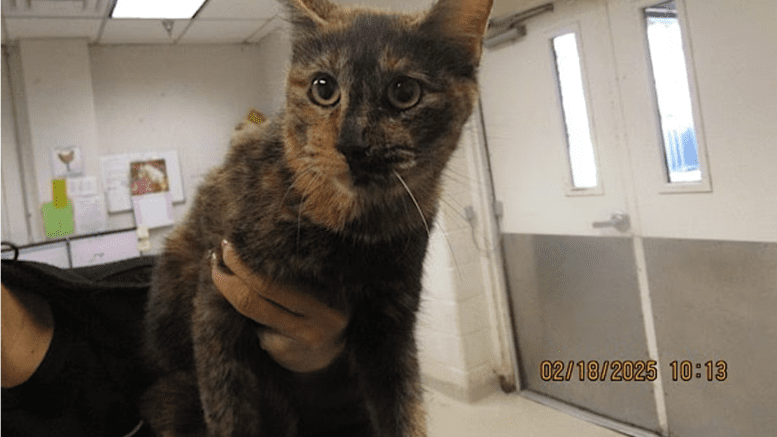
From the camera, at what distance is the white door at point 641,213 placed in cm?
192

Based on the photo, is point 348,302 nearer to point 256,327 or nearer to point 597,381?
point 256,327

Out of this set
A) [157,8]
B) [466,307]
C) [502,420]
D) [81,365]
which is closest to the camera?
[81,365]

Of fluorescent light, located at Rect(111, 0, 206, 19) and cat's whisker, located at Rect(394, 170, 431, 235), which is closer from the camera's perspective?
cat's whisker, located at Rect(394, 170, 431, 235)

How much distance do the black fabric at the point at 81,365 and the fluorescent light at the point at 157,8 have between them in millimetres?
2743

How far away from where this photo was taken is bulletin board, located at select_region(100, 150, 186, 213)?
434 cm

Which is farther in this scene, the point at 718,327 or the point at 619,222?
the point at 619,222

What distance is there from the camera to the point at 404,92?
30.0 inches

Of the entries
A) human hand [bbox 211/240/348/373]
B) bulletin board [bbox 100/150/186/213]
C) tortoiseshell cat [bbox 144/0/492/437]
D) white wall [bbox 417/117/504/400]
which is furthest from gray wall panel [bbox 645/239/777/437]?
bulletin board [bbox 100/150/186/213]

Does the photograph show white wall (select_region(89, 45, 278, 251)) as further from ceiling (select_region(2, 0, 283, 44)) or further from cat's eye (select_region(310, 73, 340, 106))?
cat's eye (select_region(310, 73, 340, 106))

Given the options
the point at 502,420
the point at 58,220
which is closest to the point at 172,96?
the point at 58,220

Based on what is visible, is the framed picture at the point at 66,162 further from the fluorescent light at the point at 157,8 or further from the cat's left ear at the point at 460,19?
the cat's left ear at the point at 460,19

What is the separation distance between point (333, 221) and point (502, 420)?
→ 2334 millimetres

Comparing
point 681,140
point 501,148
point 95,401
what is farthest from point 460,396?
point 95,401
